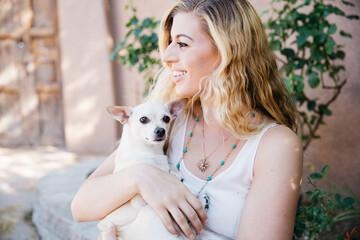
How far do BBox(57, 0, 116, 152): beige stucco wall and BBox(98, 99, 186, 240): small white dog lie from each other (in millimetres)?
3231

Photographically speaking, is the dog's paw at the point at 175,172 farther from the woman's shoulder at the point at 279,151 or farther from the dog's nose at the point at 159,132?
the woman's shoulder at the point at 279,151

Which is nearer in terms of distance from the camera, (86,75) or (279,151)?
(279,151)

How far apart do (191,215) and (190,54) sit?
0.64 meters

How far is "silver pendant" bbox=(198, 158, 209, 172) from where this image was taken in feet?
4.83

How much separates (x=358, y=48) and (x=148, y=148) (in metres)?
1.75

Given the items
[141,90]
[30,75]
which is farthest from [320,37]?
[30,75]

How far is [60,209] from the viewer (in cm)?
281

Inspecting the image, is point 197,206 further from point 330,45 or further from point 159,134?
point 330,45

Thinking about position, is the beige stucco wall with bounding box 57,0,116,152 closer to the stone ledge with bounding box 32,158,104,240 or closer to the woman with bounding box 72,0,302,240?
the stone ledge with bounding box 32,158,104,240

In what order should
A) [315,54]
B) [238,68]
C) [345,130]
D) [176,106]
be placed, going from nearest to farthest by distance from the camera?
[238,68], [176,106], [315,54], [345,130]

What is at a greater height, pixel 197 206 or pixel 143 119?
pixel 143 119

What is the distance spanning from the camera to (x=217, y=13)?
1.41 m

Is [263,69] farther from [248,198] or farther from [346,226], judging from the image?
[346,226]

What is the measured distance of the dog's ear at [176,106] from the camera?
5.55ft
